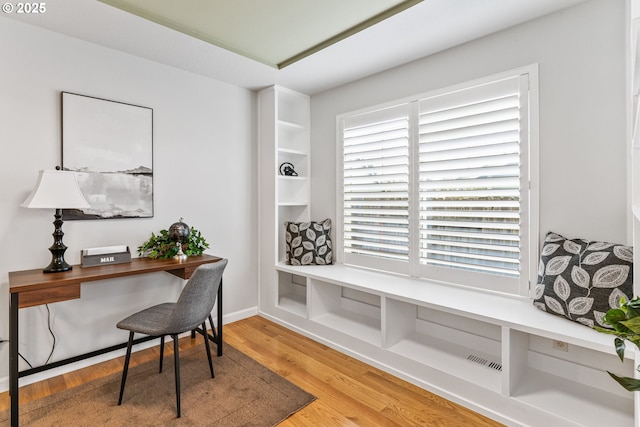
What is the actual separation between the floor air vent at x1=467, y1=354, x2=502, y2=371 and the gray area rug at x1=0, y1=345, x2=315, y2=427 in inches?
44.8

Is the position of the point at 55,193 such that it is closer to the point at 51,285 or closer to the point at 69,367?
the point at 51,285

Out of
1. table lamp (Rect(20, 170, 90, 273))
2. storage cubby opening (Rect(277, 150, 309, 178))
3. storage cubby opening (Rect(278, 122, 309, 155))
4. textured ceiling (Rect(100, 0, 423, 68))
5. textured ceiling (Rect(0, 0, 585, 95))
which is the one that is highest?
textured ceiling (Rect(100, 0, 423, 68))

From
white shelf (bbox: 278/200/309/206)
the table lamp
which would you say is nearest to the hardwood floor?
the table lamp

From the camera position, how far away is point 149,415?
75.0 inches

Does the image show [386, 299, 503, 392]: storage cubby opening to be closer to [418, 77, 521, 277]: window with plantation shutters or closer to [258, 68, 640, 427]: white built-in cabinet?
[258, 68, 640, 427]: white built-in cabinet

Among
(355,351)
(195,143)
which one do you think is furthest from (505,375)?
(195,143)

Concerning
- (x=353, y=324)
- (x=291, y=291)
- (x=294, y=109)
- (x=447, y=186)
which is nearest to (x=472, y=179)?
(x=447, y=186)

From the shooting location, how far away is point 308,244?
3268mm

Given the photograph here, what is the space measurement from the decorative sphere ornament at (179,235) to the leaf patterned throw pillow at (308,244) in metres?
1.01

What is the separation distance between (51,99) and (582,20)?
3500 millimetres

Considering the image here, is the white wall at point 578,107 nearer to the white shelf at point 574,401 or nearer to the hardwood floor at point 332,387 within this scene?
the white shelf at point 574,401

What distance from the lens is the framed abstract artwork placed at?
2.38 meters

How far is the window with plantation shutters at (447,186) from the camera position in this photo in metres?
2.19

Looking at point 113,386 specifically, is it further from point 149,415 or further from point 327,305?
point 327,305
